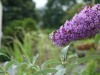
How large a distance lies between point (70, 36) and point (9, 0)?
2959cm

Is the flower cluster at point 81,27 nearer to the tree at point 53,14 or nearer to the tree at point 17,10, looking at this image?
the tree at point 17,10

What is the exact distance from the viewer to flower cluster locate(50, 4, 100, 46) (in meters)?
1.32

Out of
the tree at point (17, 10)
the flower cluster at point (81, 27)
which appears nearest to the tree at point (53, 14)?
the tree at point (17, 10)

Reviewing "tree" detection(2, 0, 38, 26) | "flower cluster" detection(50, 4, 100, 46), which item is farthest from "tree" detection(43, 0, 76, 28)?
"flower cluster" detection(50, 4, 100, 46)

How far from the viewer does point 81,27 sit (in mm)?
1330

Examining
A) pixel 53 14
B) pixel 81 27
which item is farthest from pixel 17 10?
pixel 81 27

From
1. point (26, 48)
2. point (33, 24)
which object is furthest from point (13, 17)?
point (26, 48)

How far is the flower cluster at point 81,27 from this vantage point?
1.32 metres

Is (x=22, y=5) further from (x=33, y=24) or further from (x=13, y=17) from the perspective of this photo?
(x=33, y=24)

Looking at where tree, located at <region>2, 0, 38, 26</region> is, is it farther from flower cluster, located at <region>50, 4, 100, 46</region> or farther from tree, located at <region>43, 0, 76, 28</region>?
flower cluster, located at <region>50, 4, 100, 46</region>

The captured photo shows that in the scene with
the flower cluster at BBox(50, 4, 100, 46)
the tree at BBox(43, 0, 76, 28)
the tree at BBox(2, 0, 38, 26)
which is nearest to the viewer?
the flower cluster at BBox(50, 4, 100, 46)

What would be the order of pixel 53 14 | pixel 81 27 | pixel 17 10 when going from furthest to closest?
1. pixel 53 14
2. pixel 17 10
3. pixel 81 27

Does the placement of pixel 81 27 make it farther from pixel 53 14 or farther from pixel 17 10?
pixel 53 14

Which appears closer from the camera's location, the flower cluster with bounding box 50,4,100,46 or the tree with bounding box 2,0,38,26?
the flower cluster with bounding box 50,4,100,46
